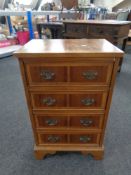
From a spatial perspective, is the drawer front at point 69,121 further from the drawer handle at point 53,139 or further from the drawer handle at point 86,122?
the drawer handle at point 53,139

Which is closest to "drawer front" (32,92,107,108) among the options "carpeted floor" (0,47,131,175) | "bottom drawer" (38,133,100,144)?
"bottom drawer" (38,133,100,144)

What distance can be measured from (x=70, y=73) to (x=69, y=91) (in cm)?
11

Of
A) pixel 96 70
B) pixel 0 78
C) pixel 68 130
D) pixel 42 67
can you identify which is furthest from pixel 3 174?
pixel 0 78

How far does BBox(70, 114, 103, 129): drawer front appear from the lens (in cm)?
91

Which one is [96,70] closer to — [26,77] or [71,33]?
[26,77]

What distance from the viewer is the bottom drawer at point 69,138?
3.32ft

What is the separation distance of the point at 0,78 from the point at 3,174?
5.48ft

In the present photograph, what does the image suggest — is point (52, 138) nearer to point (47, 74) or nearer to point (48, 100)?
point (48, 100)

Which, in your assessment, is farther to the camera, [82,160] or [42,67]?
[82,160]

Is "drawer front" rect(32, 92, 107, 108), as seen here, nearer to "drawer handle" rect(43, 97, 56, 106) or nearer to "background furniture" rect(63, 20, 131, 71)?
"drawer handle" rect(43, 97, 56, 106)

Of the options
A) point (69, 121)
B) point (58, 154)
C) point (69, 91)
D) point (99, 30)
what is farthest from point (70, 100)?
point (99, 30)

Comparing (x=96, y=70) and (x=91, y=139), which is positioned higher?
(x=96, y=70)

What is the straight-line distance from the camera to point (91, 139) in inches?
40.5

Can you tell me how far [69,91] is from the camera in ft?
2.64
